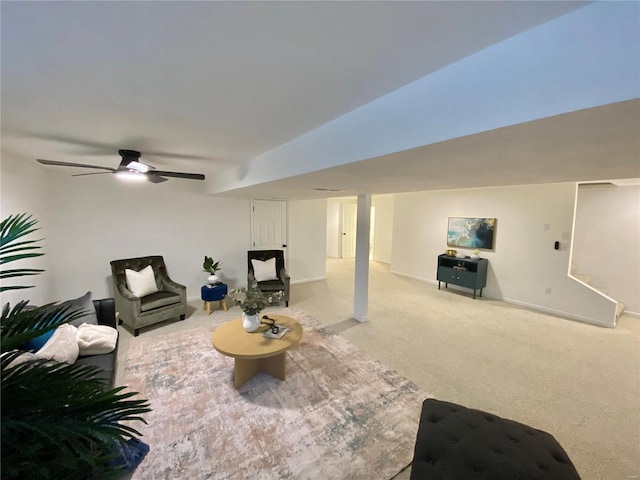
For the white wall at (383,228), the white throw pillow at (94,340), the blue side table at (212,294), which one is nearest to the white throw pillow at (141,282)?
the blue side table at (212,294)

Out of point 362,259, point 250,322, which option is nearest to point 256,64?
point 250,322

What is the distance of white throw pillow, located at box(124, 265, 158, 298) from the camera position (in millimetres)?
3875

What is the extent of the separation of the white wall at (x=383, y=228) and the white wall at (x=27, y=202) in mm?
7537

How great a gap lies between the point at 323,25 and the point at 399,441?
249 centimetres

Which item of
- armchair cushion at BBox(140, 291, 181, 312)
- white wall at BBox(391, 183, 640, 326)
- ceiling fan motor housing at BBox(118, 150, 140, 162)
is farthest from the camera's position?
white wall at BBox(391, 183, 640, 326)

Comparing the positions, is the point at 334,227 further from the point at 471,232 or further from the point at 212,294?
the point at 212,294

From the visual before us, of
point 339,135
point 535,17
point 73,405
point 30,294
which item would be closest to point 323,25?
point 535,17

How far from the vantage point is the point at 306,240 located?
248 inches

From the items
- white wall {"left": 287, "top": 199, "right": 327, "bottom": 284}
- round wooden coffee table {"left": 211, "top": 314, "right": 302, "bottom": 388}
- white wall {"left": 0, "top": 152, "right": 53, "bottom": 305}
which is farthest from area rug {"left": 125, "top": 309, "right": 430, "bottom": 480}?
white wall {"left": 287, "top": 199, "right": 327, "bottom": 284}

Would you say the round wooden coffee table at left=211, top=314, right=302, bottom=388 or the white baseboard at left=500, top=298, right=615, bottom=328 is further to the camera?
the white baseboard at left=500, top=298, right=615, bottom=328

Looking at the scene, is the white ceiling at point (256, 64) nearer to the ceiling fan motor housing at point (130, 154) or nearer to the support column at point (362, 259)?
the ceiling fan motor housing at point (130, 154)

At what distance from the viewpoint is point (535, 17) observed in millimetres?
774

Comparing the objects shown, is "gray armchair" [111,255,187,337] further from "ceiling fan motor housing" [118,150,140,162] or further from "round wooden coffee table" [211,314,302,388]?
"ceiling fan motor housing" [118,150,140,162]

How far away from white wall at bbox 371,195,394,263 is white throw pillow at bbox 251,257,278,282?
4720mm
